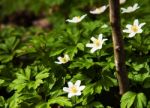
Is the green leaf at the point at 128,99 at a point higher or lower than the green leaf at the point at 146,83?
lower

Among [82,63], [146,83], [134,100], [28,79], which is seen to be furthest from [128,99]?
[28,79]

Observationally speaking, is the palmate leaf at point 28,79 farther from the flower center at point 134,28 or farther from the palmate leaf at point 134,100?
the flower center at point 134,28

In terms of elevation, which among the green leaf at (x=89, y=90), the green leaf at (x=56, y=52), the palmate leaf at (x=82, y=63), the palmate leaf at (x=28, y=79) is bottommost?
the green leaf at (x=89, y=90)

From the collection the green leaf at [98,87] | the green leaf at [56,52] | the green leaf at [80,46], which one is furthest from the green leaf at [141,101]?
the green leaf at [56,52]

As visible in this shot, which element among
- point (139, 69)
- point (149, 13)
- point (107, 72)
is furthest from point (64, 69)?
point (149, 13)

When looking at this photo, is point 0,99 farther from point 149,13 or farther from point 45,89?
point 149,13

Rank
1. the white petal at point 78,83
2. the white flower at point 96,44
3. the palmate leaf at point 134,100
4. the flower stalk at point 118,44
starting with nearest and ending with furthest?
the flower stalk at point 118,44
the palmate leaf at point 134,100
the white petal at point 78,83
the white flower at point 96,44

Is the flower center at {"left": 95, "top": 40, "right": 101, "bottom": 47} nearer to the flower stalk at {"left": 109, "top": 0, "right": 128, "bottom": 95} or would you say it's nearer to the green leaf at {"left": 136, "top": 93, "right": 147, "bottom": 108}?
the flower stalk at {"left": 109, "top": 0, "right": 128, "bottom": 95}
